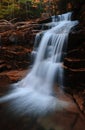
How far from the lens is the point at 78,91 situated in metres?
7.19

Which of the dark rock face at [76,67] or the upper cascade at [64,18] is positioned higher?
the upper cascade at [64,18]

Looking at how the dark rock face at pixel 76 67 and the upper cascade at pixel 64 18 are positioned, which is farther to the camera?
the upper cascade at pixel 64 18

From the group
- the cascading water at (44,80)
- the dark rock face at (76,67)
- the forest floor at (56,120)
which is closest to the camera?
the forest floor at (56,120)

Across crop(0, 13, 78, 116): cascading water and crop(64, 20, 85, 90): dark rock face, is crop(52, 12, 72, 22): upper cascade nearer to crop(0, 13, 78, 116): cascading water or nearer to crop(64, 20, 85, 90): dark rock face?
crop(0, 13, 78, 116): cascading water

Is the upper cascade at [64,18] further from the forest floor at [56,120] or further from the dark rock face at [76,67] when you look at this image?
the forest floor at [56,120]

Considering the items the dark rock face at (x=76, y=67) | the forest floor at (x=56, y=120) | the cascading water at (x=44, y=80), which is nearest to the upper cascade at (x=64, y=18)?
the cascading water at (x=44, y=80)

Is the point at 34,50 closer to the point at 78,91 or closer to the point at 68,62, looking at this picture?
the point at 68,62

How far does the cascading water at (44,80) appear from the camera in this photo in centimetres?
637

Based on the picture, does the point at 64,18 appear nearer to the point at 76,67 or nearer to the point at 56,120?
the point at 76,67

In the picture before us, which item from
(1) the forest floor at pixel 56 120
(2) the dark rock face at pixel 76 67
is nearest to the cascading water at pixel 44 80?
(1) the forest floor at pixel 56 120

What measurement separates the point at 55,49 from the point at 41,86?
214 centimetres

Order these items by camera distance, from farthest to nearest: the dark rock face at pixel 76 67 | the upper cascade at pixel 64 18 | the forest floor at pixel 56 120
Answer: the upper cascade at pixel 64 18, the dark rock face at pixel 76 67, the forest floor at pixel 56 120

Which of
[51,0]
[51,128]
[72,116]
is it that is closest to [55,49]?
[72,116]

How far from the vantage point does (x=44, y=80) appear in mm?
8422
